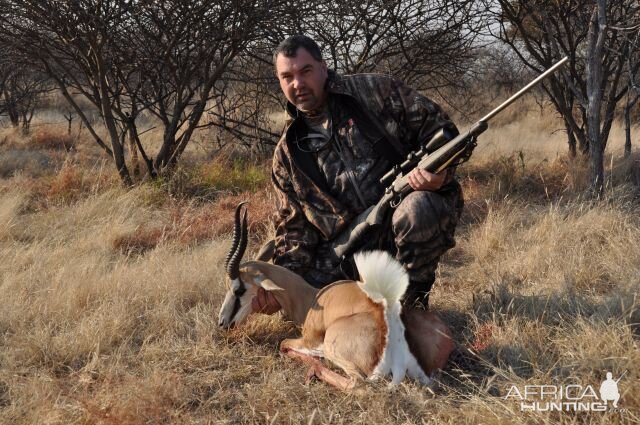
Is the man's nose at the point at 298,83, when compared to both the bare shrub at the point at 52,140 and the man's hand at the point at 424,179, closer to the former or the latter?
the man's hand at the point at 424,179

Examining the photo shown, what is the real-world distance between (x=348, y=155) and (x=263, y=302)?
109 centimetres

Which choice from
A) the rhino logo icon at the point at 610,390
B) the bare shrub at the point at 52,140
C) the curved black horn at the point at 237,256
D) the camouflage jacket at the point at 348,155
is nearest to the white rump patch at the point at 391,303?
the rhino logo icon at the point at 610,390

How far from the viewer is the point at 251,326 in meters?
3.76

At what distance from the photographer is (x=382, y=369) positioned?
2795 millimetres

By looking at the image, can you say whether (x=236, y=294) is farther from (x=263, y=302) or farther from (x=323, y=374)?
(x=323, y=374)

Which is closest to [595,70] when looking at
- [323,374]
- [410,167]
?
[410,167]

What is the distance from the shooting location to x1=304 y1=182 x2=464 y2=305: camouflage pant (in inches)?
137

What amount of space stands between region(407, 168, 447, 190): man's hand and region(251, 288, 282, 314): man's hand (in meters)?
1.08

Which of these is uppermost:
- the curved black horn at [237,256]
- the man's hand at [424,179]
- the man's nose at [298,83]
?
the man's nose at [298,83]

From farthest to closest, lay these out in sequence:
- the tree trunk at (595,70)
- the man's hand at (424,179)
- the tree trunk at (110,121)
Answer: the tree trunk at (110,121) < the tree trunk at (595,70) < the man's hand at (424,179)

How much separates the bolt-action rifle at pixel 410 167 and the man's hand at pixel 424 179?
0.03 meters

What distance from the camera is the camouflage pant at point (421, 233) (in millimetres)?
3490

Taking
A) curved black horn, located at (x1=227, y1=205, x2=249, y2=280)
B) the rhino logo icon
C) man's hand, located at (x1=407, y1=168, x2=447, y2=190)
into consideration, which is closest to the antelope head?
curved black horn, located at (x1=227, y1=205, x2=249, y2=280)

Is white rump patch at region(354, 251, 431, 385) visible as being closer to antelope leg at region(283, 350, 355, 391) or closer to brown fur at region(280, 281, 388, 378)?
brown fur at region(280, 281, 388, 378)
